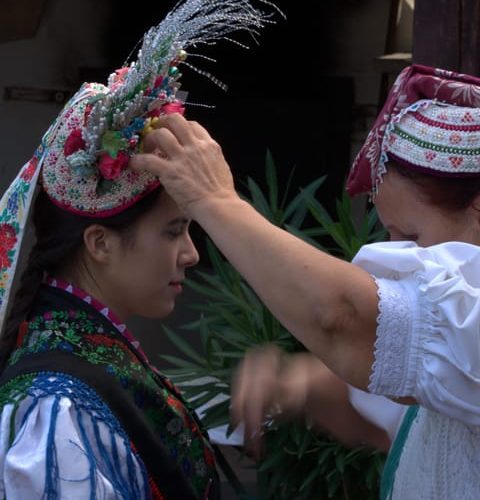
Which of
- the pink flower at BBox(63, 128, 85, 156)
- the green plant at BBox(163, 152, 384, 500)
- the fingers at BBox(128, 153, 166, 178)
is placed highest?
the fingers at BBox(128, 153, 166, 178)

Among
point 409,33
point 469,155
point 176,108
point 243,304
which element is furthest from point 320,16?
point 469,155

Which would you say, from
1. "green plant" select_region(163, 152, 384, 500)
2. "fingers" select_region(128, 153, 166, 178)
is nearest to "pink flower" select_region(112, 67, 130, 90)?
"fingers" select_region(128, 153, 166, 178)

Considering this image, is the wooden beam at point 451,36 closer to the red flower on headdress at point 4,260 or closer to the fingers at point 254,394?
the fingers at point 254,394

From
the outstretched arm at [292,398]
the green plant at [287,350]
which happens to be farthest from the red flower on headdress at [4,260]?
the green plant at [287,350]

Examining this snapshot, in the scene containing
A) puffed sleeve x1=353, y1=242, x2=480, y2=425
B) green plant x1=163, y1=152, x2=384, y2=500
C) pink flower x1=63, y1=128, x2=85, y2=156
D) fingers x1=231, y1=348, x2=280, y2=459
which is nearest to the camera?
puffed sleeve x1=353, y1=242, x2=480, y2=425

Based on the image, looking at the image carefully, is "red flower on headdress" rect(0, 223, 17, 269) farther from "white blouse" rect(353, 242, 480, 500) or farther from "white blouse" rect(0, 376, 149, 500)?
"white blouse" rect(353, 242, 480, 500)

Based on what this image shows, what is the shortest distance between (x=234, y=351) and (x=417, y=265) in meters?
2.46

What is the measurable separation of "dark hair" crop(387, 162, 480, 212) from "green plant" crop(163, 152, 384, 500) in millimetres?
1960

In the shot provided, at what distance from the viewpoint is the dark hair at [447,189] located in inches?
72.4

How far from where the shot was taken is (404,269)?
177cm

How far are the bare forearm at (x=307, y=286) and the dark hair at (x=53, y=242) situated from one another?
0.49m

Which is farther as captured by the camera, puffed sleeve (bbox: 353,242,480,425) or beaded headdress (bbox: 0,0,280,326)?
beaded headdress (bbox: 0,0,280,326)

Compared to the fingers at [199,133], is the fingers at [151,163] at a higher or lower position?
lower

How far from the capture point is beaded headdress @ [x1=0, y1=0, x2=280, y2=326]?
6.91 ft
